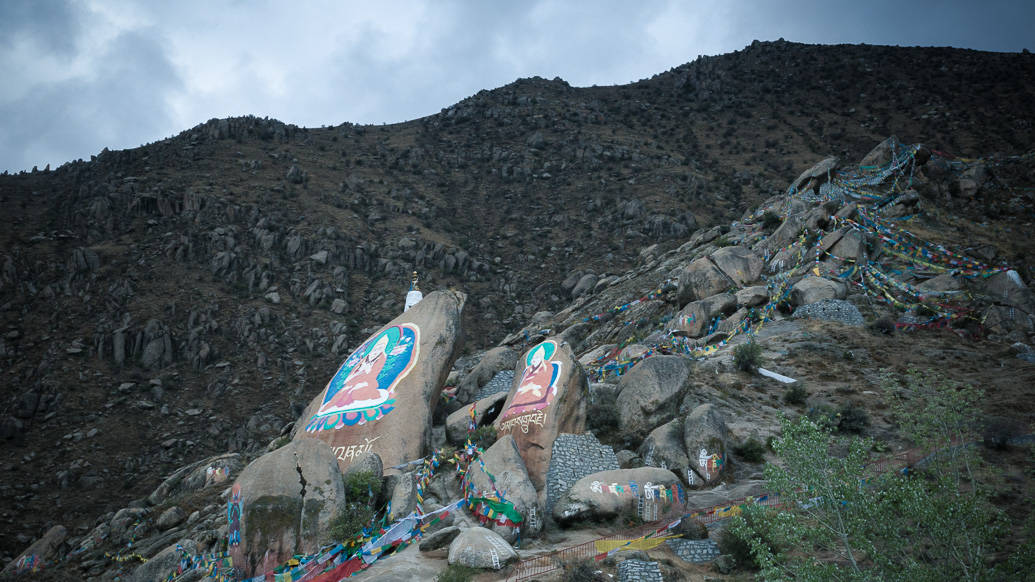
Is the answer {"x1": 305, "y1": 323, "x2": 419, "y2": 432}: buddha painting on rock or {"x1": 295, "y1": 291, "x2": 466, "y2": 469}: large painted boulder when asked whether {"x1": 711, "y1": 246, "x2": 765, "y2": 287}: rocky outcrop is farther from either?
{"x1": 305, "y1": 323, "x2": 419, "y2": 432}: buddha painting on rock

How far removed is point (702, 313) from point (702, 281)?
298 cm

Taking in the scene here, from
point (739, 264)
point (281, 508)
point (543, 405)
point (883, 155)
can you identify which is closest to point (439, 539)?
point (281, 508)

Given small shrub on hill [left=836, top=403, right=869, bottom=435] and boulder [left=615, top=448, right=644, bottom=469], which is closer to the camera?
boulder [left=615, top=448, right=644, bottom=469]

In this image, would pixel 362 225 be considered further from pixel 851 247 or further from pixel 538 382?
pixel 538 382

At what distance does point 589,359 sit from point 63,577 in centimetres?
2284

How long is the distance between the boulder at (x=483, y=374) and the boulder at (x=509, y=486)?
9075 mm

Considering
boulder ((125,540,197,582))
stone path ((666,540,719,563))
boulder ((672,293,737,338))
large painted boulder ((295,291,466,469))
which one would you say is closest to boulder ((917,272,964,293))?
boulder ((672,293,737,338))

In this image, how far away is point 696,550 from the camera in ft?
45.5

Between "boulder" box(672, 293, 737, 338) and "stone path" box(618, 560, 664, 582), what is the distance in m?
19.4

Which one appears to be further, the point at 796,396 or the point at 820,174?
the point at 820,174

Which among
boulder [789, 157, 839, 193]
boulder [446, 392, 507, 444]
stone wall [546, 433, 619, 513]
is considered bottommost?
stone wall [546, 433, 619, 513]

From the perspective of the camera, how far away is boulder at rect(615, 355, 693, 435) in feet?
67.6

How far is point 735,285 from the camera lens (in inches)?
1309

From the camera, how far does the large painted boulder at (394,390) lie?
18.1 meters
